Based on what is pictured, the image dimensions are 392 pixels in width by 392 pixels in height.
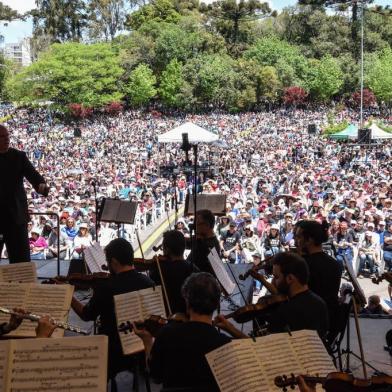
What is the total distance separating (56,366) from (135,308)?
2.93 feet

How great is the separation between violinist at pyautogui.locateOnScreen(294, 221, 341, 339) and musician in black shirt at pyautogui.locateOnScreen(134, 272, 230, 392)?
1.30 m

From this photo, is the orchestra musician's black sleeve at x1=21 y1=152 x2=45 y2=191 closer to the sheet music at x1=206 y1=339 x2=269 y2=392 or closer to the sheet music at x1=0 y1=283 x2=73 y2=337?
the sheet music at x1=0 y1=283 x2=73 y2=337

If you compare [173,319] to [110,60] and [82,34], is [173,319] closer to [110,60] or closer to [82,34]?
[110,60]

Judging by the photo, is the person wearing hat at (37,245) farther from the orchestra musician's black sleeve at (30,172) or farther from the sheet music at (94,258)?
the sheet music at (94,258)

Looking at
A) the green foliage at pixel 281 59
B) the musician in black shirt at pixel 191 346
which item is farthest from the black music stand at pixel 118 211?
the green foliage at pixel 281 59

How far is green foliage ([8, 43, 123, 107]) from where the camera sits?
40906 mm

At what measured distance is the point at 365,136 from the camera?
2358 cm

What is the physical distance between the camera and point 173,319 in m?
2.59

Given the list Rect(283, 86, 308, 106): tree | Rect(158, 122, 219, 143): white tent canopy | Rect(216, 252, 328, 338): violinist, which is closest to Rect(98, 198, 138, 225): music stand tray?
Rect(216, 252, 328, 338): violinist

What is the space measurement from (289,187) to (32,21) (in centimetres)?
4492

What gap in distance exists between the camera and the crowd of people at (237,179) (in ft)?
29.5

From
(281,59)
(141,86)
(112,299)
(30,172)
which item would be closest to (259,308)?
(112,299)

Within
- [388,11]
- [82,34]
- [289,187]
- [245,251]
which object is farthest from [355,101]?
[245,251]

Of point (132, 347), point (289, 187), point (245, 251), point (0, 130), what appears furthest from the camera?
point (289, 187)
